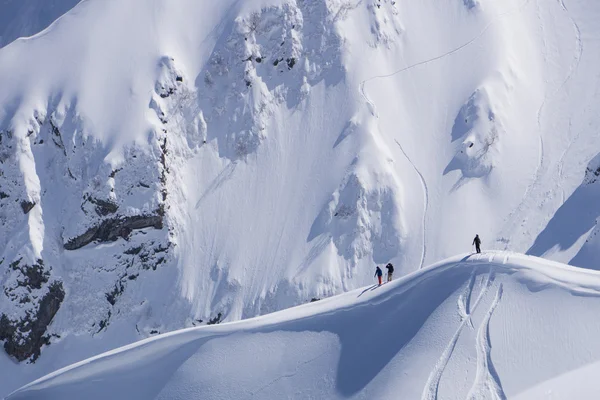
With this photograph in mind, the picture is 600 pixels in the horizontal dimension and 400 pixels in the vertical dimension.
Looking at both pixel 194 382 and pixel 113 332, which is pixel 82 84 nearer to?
pixel 113 332

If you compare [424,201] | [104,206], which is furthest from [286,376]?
[104,206]

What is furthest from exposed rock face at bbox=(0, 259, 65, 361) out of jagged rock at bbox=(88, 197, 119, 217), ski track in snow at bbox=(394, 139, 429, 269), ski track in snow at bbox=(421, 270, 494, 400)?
ski track in snow at bbox=(421, 270, 494, 400)

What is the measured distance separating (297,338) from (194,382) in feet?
11.6

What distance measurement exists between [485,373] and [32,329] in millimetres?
41361

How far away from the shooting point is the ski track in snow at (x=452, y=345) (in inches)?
1008

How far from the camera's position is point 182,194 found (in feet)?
206

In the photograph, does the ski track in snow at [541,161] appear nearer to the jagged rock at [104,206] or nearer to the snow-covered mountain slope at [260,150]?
the snow-covered mountain slope at [260,150]

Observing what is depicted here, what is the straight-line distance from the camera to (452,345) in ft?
88.6

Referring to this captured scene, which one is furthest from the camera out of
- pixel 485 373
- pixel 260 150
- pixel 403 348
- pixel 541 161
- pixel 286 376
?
pixel 260 150

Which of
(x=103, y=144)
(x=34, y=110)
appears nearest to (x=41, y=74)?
(x=34, y=110)

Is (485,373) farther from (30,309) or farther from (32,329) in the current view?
(30,309)

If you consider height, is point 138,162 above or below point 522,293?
above

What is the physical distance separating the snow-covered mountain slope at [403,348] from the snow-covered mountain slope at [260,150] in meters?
26.9

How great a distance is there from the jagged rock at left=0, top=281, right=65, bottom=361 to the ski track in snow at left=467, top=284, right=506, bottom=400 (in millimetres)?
39771
